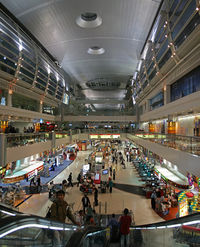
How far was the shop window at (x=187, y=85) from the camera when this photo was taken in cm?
1122

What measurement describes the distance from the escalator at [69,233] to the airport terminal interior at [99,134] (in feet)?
0.05

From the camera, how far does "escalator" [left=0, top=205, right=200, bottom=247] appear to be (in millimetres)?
2343

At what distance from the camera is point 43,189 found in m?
13.0

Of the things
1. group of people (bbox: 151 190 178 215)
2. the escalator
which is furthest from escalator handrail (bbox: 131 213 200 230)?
group of people (bbox: 151 190 178 215)

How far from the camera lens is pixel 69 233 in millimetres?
3576

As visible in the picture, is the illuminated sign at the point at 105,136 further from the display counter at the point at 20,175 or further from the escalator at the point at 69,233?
the escalator at the point at 69,233

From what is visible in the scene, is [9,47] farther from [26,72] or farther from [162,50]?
[162,50]

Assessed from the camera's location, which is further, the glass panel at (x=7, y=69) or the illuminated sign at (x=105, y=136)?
the illuminated sign at (x=105, y=136)

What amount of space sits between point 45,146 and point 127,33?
13598 mm

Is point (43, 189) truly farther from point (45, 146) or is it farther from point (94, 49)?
point (94, 49)

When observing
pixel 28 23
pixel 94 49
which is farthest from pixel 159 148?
pixel 94 49

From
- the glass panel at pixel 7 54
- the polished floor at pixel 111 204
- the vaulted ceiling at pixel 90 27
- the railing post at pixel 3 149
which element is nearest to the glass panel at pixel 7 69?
the glass panel at pixel 7 54

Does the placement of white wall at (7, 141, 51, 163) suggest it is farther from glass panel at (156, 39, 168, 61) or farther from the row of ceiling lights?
the row of ceiling lights

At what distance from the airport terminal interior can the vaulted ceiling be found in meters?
0.10
